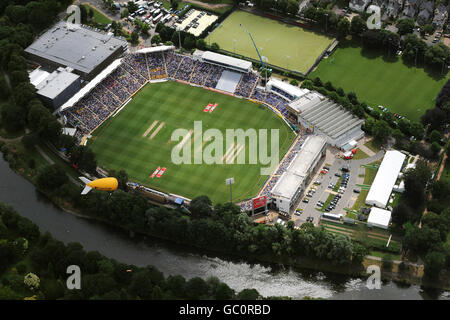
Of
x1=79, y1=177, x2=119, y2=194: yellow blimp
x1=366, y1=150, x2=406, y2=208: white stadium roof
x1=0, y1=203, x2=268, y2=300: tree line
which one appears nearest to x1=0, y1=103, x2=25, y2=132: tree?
x1=79, y1=177, x2=119, y2=194: yellow blimp

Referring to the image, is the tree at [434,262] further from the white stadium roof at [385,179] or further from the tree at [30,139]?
the tree at [30,139]

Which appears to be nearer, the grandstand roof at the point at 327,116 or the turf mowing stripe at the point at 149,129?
the grandstand roof at the point at 327,116

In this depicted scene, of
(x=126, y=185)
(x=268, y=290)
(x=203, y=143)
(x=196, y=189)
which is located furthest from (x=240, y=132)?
(x=268, y=290)

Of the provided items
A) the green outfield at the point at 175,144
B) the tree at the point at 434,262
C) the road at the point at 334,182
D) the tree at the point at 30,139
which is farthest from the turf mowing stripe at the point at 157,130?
the tree at the point at 434,262

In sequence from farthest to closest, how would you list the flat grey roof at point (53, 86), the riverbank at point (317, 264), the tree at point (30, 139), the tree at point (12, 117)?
the flat grey roof at point (53, 86)
the tree at point (12, 117)
the tree at point (30, 139)
the riverbank at point (317, 264)

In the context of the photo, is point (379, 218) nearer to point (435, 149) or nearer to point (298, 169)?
point (298, 169)

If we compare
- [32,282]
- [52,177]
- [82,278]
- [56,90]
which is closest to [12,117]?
[56,90]
